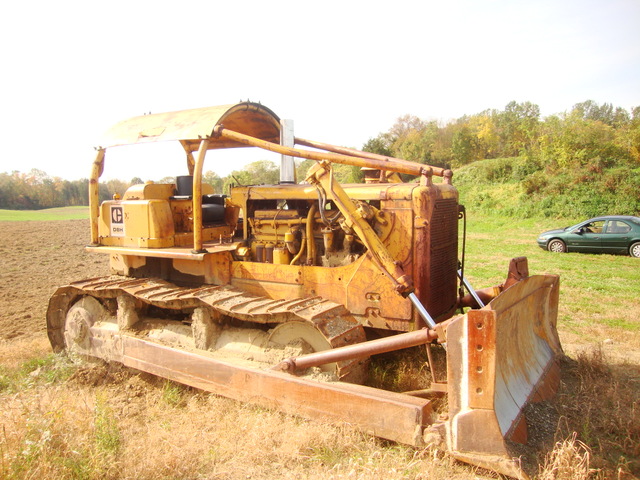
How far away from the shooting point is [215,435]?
3.90 meters

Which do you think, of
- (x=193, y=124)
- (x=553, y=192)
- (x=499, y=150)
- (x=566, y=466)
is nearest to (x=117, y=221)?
(x=193, y=124)

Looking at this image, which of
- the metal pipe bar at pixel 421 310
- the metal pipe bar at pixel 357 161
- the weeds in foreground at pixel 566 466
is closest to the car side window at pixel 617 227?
the metal pipe bar at pixel 357 161

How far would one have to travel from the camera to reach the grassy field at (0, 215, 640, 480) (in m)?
3.26

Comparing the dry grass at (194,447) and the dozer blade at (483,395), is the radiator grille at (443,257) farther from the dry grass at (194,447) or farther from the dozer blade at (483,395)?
the dry grass at (194,447)

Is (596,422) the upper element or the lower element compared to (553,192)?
lower

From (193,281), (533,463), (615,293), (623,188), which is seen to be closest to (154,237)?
(193,281)

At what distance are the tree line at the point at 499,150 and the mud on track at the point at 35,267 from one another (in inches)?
109

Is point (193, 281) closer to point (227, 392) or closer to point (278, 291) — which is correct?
point (278, 291)

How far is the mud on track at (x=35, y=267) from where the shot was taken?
335 inches

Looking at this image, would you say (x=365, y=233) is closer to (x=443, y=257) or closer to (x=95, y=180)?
(x=443, y=257)

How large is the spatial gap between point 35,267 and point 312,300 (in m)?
12.6

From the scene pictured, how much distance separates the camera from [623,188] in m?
21.3

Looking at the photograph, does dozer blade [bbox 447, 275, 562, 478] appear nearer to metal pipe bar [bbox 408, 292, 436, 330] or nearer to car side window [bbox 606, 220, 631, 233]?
metal pipe bar [bbox 408, 292, 436, 330]

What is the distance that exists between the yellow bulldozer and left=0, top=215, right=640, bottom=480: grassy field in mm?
196
